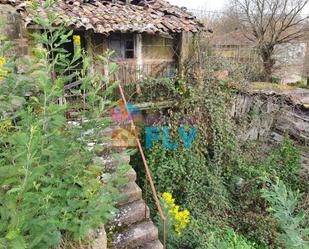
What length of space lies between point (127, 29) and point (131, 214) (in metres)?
4.32

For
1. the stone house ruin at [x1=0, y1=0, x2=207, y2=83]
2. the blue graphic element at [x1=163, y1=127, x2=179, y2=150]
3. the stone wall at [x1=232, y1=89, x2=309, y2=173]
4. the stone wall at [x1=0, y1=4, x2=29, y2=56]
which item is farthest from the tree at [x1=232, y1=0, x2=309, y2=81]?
the stone wall at [x1=0, y1=4, x2=29, y2=56]

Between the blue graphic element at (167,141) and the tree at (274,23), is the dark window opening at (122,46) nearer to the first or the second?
the blue graphic element at (167,141)

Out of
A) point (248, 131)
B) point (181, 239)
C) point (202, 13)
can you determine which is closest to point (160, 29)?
point (248, 131)

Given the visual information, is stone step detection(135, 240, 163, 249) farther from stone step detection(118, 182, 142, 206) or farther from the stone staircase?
stone step detection(118, 182, 142, 206)

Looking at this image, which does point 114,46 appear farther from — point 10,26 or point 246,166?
point 246,166

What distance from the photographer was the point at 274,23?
14.8 m

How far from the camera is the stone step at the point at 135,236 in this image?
348cm

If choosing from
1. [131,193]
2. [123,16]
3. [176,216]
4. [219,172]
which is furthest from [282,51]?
[131,193]

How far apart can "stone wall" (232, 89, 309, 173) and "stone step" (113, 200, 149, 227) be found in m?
4.96

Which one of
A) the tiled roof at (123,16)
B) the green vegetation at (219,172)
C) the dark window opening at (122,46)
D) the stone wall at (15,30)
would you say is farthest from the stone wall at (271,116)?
the stone wall at (15,30)

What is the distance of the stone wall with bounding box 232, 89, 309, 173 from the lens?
801 cm

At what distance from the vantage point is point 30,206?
1759mm

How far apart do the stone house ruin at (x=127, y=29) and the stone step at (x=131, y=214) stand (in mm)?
3715

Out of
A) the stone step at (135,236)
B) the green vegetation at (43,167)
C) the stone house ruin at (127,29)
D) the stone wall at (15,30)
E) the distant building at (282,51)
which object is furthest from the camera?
the distant building at (282,51)
